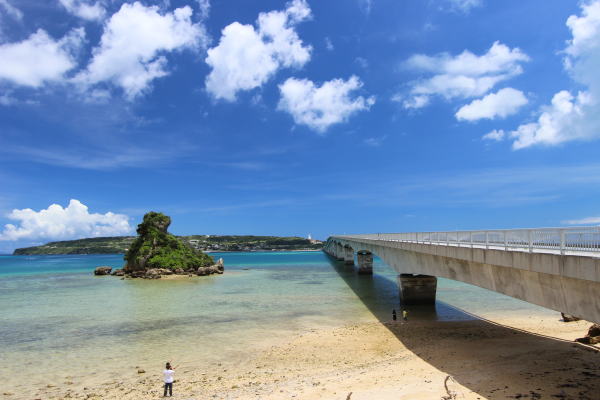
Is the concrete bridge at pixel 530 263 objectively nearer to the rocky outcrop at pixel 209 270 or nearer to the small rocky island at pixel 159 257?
the rocky outcrop at pixel 209 270

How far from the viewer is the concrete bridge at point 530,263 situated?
11.2 m

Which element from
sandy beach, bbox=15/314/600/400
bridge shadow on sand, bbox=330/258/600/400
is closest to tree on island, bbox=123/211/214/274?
bridge shadow on sand, bbox=330/258/600/400

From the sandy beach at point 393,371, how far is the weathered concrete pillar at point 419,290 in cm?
894

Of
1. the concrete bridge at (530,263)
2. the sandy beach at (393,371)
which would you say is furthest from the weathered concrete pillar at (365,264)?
the sandy beach at (393,371)

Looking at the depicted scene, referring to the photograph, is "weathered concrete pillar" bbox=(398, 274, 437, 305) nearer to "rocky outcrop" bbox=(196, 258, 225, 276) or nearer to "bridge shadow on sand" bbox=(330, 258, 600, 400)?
"bridge shadow on sand" bbox=(330, 258, 600, 400)

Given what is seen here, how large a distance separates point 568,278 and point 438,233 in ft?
41.2

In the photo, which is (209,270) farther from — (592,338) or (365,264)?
(592,338)

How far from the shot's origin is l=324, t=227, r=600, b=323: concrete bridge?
1116 centimetres

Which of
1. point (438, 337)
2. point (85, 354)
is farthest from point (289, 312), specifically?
point (85, 354)

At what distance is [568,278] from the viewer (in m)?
11.9

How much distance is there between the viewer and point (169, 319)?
29.9 metres

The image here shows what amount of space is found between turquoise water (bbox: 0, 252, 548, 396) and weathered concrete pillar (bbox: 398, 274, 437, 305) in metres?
1.26

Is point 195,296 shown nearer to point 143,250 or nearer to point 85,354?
point 85,354

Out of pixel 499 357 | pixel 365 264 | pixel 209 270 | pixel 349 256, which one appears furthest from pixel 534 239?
pixel 349 256
